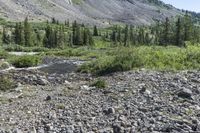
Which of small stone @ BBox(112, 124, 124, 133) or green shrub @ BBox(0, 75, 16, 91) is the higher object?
small stone @ BBox(112, 124, 124, 133)

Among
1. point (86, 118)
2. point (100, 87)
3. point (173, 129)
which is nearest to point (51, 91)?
point (100, 87)

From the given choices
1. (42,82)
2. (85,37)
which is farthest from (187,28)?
(42,82)

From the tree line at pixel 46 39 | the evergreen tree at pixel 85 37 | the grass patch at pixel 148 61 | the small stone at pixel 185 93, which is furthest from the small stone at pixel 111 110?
the evergreen tree at pixel 85 37

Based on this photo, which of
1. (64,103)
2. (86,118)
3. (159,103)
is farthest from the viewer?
(64,103)

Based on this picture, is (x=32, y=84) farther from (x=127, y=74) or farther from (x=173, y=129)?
(x=173, y=129)

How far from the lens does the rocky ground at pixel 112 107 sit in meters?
18.9

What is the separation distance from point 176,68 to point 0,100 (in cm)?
1480

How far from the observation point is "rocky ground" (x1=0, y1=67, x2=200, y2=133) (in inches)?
745

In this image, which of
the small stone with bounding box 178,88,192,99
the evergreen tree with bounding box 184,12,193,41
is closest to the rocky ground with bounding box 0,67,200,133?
the small stone with bounding box 178,88,192,99

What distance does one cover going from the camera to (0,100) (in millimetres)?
26281

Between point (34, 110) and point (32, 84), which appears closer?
point (34, 110)

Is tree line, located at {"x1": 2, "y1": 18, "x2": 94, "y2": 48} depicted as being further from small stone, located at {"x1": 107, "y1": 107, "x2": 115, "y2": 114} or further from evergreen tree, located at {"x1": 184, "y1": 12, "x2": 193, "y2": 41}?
small stone, located at {"x1": 107, "y1": 107, "x2": 115, "y2": 114}

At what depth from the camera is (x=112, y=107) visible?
71.1 feet

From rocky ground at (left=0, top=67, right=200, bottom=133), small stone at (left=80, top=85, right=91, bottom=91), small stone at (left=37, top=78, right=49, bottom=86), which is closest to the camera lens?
rocky ground at (left=0, top=67, right=200, bottom=133)
